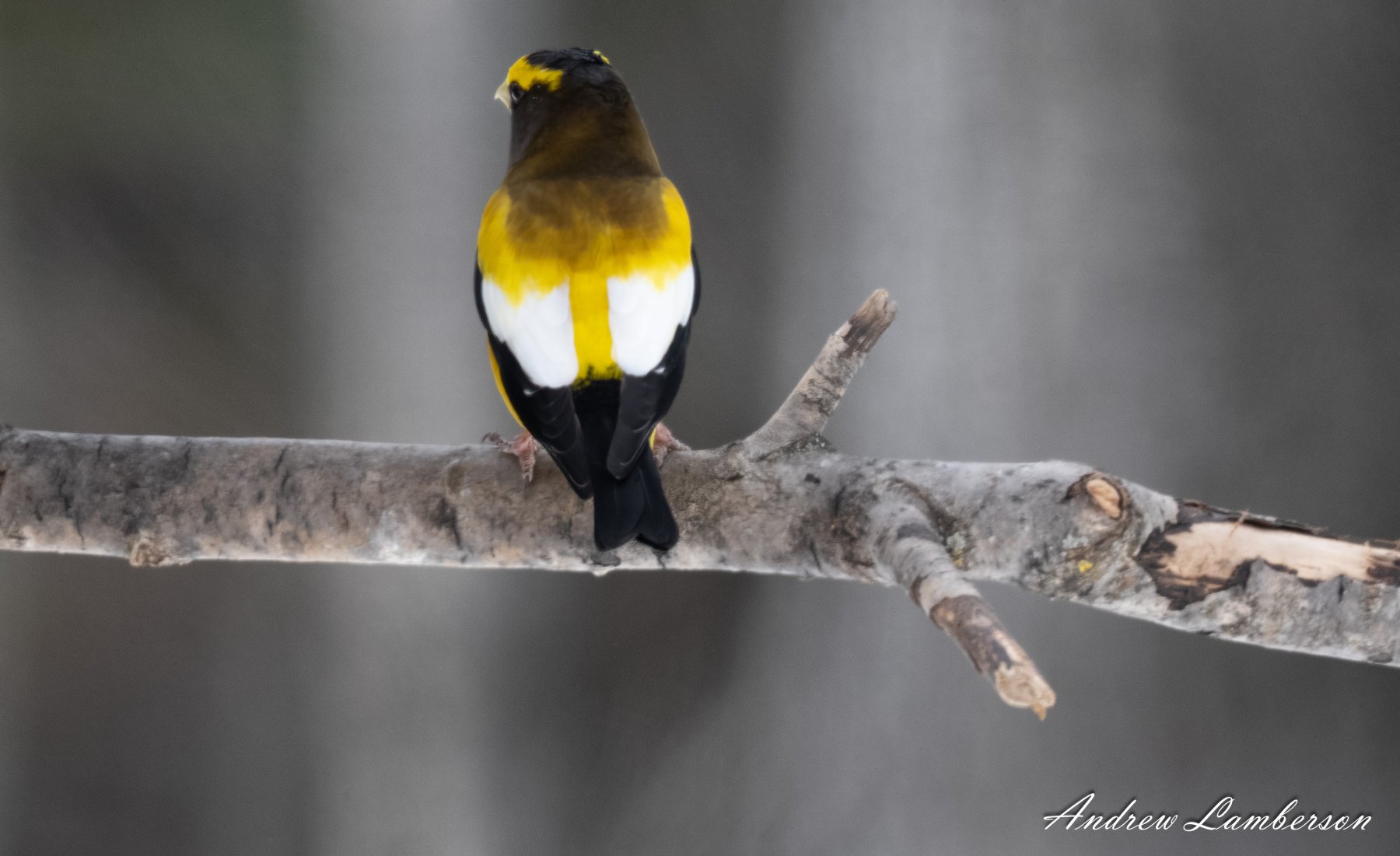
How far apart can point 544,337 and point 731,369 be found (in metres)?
0.72

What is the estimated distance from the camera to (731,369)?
4.80 feet

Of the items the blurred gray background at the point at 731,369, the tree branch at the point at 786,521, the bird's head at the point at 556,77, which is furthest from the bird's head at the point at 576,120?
the blurred gray background at the point at 731,369

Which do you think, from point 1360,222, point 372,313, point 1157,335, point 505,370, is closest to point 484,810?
point 372,313

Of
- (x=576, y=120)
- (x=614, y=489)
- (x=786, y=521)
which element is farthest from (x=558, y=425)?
(x=576, y=120)

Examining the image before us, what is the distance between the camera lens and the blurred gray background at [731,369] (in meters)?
1.37

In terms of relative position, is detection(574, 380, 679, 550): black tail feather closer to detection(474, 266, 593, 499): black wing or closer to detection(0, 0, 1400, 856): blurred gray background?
detection(474, 266, 593, 499): black wing

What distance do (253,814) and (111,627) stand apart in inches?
13.2

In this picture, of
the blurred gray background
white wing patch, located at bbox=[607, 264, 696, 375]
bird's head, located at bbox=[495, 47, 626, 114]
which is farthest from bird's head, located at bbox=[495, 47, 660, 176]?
the blurred gray background

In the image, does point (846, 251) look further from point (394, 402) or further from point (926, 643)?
point (394, 402)

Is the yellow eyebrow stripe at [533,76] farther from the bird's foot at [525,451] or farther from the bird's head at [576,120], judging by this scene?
the bird's foot at [525,451]

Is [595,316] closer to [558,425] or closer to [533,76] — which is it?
[558,425]

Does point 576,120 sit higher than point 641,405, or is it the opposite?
point 576,120

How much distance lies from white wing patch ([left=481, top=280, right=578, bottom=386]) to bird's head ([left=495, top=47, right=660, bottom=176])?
0.14 m

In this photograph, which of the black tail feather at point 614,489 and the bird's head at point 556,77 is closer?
the black tail feather at point 614,489
